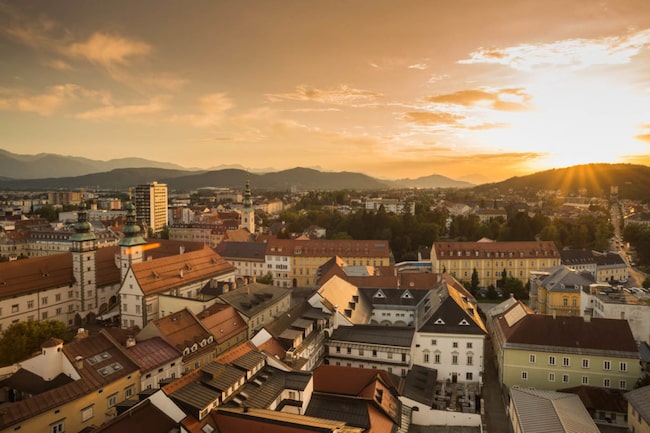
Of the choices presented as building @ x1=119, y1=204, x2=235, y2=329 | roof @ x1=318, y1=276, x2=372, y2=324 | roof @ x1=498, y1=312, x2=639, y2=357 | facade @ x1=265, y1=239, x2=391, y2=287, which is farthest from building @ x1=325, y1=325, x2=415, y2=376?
facade @ x1=265, y1=239, x2=391, y2=287

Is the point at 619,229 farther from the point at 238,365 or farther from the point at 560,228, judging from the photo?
the point at 238,365

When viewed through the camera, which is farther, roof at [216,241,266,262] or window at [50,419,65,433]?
roof at [216,241,266,262]

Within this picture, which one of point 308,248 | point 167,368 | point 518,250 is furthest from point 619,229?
point 167,368

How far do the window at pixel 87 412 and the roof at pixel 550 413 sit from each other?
25.8 metres

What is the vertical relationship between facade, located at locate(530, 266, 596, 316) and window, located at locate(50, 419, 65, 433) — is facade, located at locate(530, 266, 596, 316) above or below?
above

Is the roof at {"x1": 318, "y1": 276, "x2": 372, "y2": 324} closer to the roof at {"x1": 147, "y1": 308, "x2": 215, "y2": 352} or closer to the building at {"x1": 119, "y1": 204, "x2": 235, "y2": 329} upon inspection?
the roof at {"x1": 147, "y1": 308, "x2": 215, "y2": 352}

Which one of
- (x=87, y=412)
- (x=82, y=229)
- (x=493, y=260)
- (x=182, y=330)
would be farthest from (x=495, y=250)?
(x=87, y=412)

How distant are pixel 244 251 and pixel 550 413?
61511mm

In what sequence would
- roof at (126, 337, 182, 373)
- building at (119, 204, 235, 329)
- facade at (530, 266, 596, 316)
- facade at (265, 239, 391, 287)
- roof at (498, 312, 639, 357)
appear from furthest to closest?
facade at (265, 239, 391, 287), facade at (530, 266, 596, 316), building at (119, 204, 235, 329), roof at (498, 312, 639, 357), roof at (126, 337, 182, 373)

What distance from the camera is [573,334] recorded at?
3525 cm

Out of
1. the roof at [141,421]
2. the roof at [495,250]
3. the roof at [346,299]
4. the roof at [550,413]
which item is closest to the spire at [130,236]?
the roof at [346,299]

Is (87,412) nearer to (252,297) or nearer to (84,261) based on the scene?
(252,297)

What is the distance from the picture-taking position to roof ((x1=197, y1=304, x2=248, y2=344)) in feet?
123

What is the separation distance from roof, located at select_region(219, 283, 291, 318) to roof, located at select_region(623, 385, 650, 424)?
30381 mm
